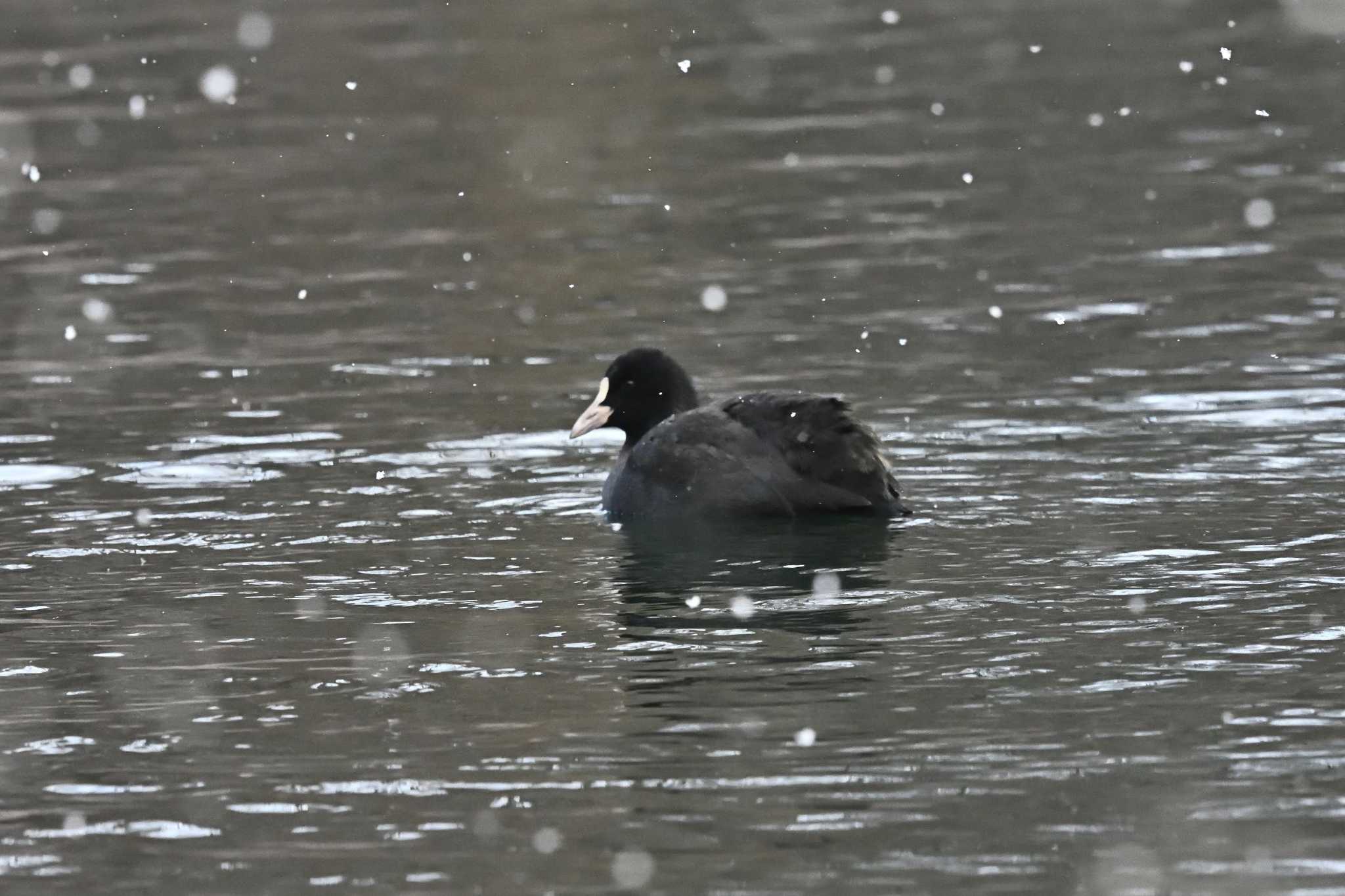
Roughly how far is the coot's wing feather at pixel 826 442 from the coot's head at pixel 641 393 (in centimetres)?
124

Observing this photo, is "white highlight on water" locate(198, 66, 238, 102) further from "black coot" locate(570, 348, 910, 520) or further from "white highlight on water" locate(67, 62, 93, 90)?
"black coot" locate(570, 348, 910, 520)

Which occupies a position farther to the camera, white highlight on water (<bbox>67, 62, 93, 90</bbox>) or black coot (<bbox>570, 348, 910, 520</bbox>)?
white highlight on water (<bbox>67, 62, 93, 90</bbox>)

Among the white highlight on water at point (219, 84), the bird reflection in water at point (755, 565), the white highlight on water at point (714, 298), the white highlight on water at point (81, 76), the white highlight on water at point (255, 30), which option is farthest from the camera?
the white highlight on water at point (255, 30)

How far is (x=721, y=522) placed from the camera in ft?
43.9

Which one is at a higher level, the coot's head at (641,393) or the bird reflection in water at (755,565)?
the coot's head at (641,393)

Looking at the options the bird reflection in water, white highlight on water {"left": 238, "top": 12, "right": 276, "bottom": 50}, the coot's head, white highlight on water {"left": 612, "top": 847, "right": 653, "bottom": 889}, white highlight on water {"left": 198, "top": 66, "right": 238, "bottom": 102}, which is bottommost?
white highlight on water {"left": 612, "top": 847, "right": 653, "bottom": 889}

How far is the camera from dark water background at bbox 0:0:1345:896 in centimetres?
833

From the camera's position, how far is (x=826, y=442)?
13156 mm

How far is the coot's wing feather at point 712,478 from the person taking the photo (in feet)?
43.3

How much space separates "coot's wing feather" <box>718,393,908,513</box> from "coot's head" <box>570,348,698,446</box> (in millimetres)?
1240

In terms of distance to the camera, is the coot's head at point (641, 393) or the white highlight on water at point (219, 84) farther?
the white highlight on water at point (219, 84)

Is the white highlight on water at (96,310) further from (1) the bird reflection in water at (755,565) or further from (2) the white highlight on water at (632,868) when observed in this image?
(2) the white highlight on water at (632,868)

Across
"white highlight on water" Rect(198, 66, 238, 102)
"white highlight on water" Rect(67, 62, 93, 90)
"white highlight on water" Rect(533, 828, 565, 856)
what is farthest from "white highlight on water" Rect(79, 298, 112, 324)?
"white highlight on water" Rect(533, 828, 565, 856)

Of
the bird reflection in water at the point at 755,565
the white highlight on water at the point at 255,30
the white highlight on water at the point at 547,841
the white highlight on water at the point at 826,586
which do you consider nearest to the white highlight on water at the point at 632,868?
the white highlight on water at the point at 547,841
